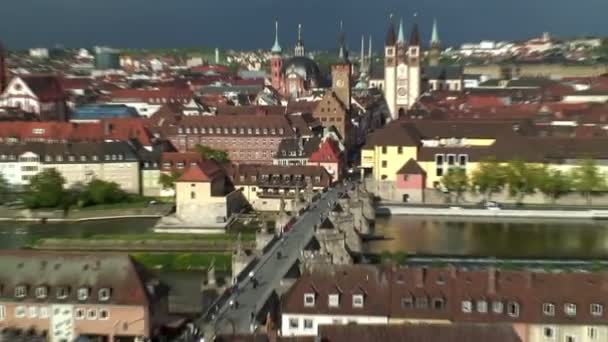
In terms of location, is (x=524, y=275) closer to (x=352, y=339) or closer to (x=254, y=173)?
(x=352, y=339)

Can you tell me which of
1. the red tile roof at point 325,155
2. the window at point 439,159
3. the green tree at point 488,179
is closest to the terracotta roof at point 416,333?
the green tree at point 488,179

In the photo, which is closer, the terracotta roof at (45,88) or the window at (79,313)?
the window at (79,313)

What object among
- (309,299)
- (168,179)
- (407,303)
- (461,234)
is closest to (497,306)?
(407,303)

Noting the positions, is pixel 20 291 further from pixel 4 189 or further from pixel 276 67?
pixel 276 67

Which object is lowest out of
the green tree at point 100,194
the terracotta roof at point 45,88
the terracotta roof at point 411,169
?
the green tree at point 100,194

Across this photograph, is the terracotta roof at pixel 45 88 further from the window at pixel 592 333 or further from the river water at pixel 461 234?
the window at pixel 592 333

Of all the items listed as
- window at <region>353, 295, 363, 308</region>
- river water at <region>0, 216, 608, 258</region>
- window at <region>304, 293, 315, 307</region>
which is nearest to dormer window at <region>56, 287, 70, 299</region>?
window at <region>304, 293, 315, 307</region>
